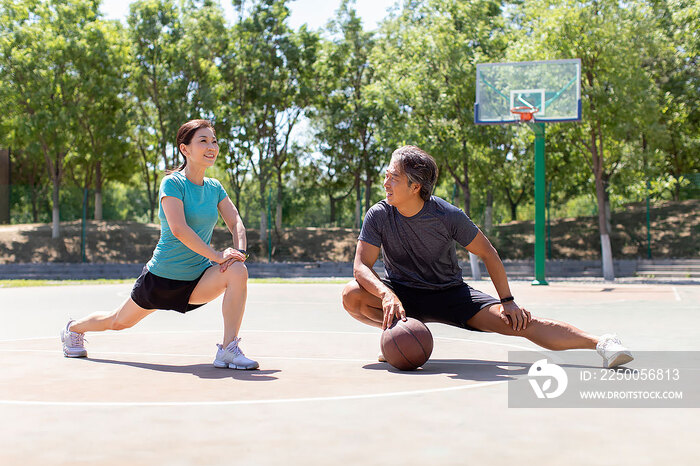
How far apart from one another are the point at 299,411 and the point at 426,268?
1.94m

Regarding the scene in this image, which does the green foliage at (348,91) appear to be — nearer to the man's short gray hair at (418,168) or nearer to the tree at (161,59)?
the tree at (161,59)

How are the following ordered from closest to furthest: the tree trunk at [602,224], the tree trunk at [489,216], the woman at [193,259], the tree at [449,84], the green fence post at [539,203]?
the woman at [193,259]
the green fence post at [539,203]
the tree trunk at [602,224]
the tree at [449,84]
the tree trunk at [489,216]

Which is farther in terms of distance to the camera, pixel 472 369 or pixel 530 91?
pixel 530 91

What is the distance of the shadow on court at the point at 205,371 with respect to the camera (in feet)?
16.9

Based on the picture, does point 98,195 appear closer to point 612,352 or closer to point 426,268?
point 426,268

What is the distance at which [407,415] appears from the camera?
3.89m

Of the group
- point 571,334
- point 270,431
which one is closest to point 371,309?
point 571,334

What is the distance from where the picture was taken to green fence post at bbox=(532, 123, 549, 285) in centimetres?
1856

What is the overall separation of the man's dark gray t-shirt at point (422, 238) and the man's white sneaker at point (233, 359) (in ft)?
3.81

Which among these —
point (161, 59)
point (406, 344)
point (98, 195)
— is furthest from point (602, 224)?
point (98, 195)

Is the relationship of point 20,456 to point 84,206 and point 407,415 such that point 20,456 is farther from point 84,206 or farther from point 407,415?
point 84,206

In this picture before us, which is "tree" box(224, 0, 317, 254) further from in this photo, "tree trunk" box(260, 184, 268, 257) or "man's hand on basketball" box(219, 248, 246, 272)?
"man's hand on basketball" box(219, 248, 246, 272)

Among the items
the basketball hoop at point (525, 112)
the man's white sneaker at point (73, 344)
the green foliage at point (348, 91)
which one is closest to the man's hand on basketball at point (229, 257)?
the man's white sneaker at point (73, 344)

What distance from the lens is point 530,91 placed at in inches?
742
